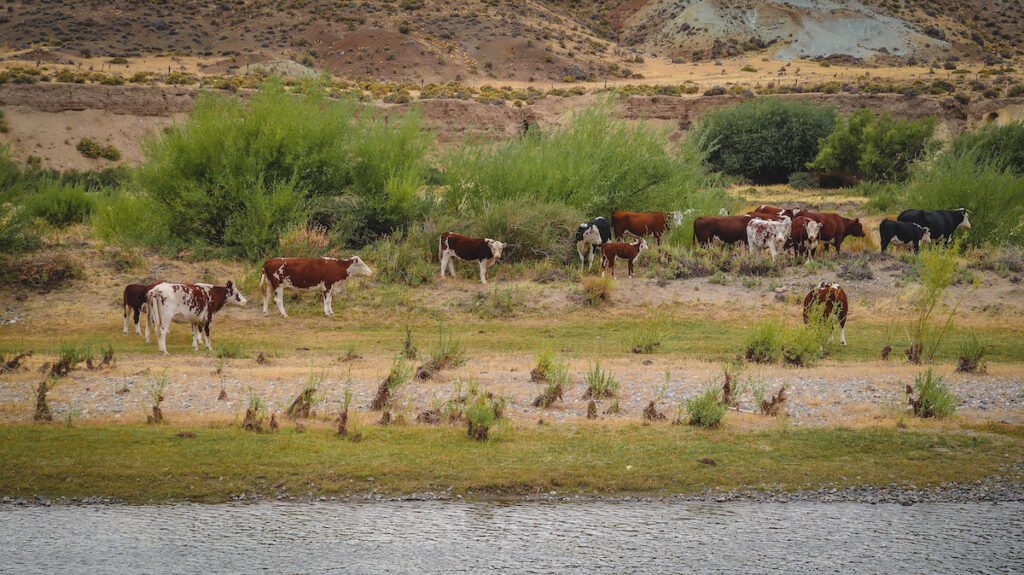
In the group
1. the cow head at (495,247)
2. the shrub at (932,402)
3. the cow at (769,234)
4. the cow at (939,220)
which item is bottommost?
the cow head at (495,247)

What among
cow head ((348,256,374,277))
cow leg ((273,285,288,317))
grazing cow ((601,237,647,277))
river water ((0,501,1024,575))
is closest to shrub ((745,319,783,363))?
river water ((0,501,1024,575))

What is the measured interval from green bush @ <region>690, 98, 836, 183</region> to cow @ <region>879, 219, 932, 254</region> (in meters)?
35.3

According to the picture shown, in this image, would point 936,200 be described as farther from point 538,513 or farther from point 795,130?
point 795,130

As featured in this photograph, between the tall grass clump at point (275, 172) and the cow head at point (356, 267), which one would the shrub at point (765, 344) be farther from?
the tall grass clump at point (275, 172)

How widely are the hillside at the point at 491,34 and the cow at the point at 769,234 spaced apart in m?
62.4

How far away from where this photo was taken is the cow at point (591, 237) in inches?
1080

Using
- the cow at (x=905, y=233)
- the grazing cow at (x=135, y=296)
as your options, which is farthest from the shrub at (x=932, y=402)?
the cow at (x=905, y=233)

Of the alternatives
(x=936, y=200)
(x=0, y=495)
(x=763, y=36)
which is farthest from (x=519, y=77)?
(x=0, y=495)

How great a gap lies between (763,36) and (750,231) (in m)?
91.5

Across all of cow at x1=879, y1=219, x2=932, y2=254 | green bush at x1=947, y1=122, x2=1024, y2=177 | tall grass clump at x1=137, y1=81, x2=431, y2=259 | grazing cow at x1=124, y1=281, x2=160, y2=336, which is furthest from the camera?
green bush at x1=947, y1=122, x2=1024, y2=177

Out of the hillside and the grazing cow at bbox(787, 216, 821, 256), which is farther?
the hillside

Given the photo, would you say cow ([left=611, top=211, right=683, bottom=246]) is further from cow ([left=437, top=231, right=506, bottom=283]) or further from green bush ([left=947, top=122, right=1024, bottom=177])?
green bush ([left=947, top=122, right=1024, bottom=177])

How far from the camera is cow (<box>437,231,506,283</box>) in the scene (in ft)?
84.8

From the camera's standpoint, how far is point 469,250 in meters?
26.0
